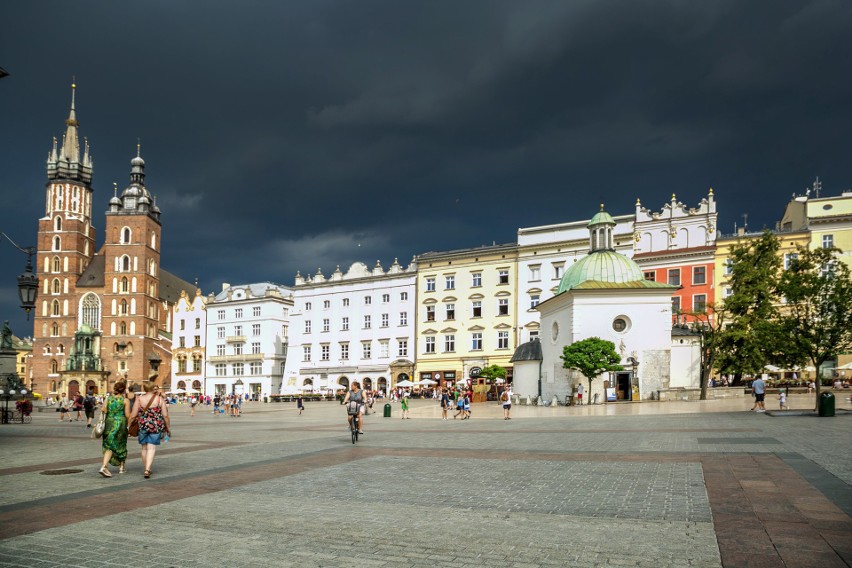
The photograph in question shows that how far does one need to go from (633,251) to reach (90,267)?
287 feet

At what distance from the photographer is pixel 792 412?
29.9 meters

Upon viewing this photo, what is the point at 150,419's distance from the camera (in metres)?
12.8

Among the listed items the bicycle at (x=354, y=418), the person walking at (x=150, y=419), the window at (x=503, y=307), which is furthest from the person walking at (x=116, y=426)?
the window at (x=503, y=307)

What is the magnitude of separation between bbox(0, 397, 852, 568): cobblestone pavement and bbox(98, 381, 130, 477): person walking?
495mm

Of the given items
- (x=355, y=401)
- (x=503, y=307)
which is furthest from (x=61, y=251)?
(x=355, y=401)

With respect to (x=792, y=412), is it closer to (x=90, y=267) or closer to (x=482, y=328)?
(x=482, y=328)

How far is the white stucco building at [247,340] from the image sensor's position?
8914cm

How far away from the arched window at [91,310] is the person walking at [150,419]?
103 metres

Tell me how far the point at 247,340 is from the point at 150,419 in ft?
262

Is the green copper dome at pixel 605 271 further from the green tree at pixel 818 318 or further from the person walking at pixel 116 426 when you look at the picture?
the person walking at pixel 116 426

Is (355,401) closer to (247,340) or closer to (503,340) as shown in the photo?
(503,340)

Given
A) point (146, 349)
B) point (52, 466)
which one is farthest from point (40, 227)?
point (52, 466)

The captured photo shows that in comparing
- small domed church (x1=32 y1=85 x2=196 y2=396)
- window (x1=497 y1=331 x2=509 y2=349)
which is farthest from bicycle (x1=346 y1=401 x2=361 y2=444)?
small domed church (x1=32 y1=85 x2=196 y2=396)

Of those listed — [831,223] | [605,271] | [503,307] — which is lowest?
[503,307]
